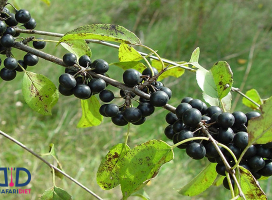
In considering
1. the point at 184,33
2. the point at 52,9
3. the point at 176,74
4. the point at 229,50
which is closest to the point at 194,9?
the point at 184,33

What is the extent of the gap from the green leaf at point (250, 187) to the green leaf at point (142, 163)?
6.0 inches

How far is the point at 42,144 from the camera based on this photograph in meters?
2.71

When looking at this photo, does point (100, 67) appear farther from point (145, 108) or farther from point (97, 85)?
point (145, 108)

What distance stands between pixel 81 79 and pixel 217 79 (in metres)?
0.35

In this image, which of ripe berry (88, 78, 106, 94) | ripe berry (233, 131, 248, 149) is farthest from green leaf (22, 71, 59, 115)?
ripe berry (233, 131, 248, 149)

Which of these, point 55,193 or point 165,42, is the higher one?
point 55,193

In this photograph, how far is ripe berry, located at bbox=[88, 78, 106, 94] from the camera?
0.68 meters

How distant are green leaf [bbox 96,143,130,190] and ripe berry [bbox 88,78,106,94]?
189mm

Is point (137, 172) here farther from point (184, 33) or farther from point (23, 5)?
point (184, 33)

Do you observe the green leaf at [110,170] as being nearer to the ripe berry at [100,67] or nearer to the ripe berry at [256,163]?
the ripe berry at [100,67]

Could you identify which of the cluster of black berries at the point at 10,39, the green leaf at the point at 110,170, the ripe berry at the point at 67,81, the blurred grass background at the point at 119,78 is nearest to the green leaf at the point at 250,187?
the green leaf at the point at 110,170

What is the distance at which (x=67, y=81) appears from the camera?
2.17 ft

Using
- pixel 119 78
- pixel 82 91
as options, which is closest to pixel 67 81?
pixel 82 91

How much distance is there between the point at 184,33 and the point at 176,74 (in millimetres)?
3729
